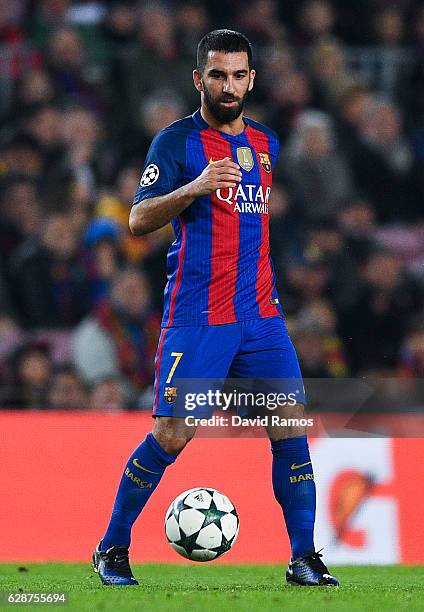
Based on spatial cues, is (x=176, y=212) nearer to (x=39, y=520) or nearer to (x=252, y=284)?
(x=252, y=284)

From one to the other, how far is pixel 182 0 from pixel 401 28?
183cm

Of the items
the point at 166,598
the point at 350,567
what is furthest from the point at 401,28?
the point at 166,598

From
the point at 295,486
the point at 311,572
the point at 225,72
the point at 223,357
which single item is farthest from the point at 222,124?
the point at 311,572

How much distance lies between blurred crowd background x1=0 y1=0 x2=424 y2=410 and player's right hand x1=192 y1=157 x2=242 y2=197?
349 centimetres

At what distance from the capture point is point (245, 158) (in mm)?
5293

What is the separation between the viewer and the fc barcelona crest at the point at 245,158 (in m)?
5.27

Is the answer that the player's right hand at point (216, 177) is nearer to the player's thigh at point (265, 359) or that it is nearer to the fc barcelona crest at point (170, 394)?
the player's thigh at point (265, 359)

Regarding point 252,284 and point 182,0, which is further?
point 182,0

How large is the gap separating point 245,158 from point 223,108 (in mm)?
210

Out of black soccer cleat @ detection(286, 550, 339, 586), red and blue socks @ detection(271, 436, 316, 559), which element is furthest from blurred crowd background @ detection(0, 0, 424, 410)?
black soccer cleat @ detection(286, 550, 339, 586)

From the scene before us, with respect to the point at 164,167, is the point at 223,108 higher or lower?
higher

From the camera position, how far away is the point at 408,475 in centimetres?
693

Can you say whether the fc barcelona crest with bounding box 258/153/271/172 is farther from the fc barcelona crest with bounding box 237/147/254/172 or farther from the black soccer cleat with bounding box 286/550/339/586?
the black soccer cleat with bounding box 286/550/339/586

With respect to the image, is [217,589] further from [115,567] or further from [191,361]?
[191,361]
